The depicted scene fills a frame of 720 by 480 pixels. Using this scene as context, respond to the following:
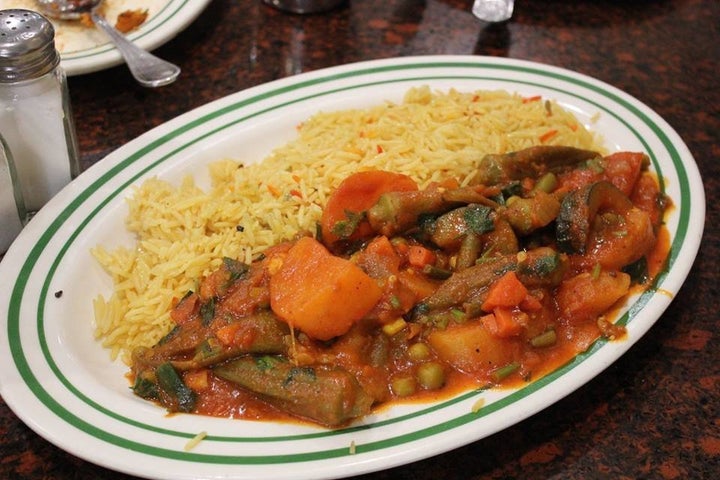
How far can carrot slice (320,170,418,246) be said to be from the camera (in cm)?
278

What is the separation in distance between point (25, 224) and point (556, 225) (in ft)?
6.89

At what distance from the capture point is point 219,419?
89.9 inches

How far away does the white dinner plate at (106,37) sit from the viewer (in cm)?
369

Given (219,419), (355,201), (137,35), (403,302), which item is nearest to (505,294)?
(403,302)

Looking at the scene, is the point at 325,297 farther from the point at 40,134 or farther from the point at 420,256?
the point at 40,134

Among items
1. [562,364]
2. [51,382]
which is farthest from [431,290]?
[51,382]

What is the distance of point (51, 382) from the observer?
228 centimetres

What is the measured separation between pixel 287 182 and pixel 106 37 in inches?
66.4

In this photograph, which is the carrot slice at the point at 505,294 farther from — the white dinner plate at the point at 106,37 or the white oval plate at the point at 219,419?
the white dinner plate at the point at 106,37

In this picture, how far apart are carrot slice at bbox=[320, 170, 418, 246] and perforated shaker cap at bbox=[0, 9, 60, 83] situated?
1212 millimetres

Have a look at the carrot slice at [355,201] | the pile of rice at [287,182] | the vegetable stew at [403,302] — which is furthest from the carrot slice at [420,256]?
the pile of rice at [287,182]

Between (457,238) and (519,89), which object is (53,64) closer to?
(457,238)

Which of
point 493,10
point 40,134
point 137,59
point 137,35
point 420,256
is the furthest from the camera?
point 493,10

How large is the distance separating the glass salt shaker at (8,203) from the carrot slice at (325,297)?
3.78ft
